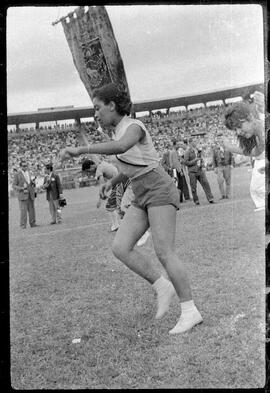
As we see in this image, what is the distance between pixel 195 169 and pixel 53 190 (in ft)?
3.47

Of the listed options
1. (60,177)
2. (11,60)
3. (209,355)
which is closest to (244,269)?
(209,355)

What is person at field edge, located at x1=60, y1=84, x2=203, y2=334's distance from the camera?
14.2 ft

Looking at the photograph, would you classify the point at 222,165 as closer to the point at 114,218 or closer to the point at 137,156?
the point at 137,156

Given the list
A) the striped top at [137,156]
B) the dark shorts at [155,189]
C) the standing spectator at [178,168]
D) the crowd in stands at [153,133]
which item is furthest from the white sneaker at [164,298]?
the crowd in stands at [153,133]

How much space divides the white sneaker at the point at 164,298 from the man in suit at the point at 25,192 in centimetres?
101

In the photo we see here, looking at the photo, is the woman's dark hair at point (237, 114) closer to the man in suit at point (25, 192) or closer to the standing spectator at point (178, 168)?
the standing spectator at point (178, 168)

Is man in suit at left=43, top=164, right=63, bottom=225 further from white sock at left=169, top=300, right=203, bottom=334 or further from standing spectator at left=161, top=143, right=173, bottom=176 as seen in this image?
white sock at left=169, top=300, right=203, bottom=334

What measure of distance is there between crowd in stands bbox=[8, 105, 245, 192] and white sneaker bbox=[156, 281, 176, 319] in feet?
3.07

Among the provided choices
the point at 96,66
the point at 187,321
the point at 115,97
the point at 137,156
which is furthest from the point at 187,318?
the point at 96,66

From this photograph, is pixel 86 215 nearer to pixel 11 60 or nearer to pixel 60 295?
pixel 60 295

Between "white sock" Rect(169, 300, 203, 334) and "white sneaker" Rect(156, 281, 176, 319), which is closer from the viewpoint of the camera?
"white sock" Rect(169, 300, 203, 334)

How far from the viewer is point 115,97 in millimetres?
4316

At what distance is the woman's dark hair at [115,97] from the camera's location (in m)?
4.30

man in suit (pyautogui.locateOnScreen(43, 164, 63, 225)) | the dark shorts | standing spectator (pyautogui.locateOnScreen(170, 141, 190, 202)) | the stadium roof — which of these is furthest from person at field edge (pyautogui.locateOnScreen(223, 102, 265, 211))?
man in suit (pyautogui.locateOnScreen(43, 164, 63, 225))
